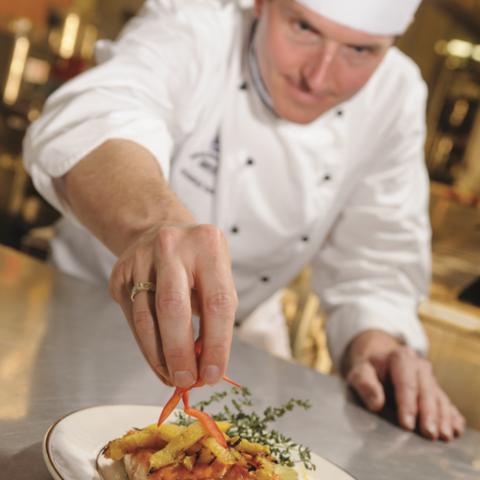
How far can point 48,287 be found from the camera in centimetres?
121

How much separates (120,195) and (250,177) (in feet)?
2.47

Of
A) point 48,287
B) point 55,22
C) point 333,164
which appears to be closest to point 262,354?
point 48,287

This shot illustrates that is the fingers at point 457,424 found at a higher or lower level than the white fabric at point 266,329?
higher

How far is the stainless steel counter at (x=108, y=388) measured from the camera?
73 cm

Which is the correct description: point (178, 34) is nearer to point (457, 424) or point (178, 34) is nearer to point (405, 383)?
point (405, 383)

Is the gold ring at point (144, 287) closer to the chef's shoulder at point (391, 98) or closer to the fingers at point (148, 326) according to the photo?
the fingers at point (148, 326)

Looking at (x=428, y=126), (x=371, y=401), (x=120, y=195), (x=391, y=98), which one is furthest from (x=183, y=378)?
(x=428, y=126)

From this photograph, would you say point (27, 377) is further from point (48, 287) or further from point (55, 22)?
point (55, 22)

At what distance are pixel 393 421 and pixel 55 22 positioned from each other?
563 cm

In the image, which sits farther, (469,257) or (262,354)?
(469,257)

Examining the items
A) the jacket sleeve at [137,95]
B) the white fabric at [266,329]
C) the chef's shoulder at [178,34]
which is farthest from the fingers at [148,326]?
the white fabric at [266,329]

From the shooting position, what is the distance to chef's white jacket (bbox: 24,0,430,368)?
1312 mm

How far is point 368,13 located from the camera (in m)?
1.17

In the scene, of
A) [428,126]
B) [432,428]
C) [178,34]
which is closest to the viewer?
[432,428]
